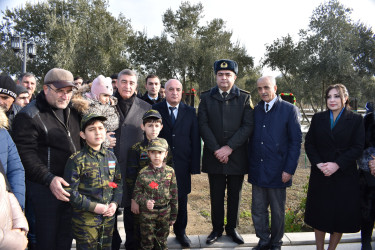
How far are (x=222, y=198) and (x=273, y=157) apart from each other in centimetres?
91

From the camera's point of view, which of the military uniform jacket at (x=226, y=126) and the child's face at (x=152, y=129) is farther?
the military uniform jacket at (x=226, y=126)

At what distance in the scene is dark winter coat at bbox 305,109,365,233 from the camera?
3.08 metres

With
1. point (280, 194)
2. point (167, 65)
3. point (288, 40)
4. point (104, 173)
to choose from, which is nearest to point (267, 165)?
point (280, 194)

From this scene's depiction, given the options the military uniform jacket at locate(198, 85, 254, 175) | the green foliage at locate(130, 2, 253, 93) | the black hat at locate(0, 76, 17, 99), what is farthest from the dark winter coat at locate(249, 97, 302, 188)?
the green foliage at locate(130, 2, 253, 93)

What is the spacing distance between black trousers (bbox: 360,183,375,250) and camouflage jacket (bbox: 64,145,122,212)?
2.89 meters

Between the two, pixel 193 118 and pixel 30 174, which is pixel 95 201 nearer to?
pixel 30 174

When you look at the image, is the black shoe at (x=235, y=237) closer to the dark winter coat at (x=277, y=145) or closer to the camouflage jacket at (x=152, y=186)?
the dark winter coat at (x=277, y=145)

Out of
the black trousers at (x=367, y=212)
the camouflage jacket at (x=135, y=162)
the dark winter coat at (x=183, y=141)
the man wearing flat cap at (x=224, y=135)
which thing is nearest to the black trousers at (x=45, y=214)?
the camouflage jacket at (x=135, y=162)

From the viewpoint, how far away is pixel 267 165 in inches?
134

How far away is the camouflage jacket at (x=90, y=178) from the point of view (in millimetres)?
2537

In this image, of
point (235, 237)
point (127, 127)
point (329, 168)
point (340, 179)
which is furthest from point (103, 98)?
point (340, 179)

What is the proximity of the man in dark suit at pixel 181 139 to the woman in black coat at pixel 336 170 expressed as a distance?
151 cm

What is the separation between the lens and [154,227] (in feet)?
10.0

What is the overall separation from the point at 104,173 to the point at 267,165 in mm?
1968
